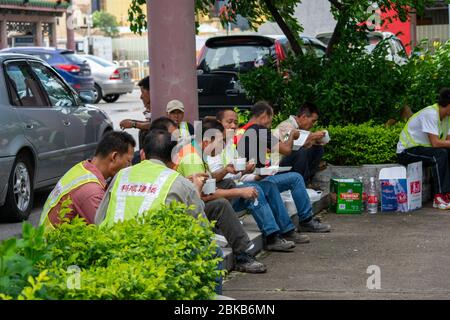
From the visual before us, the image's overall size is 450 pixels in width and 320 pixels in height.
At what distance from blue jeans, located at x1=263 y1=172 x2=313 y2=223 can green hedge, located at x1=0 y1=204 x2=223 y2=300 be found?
3.68 metres

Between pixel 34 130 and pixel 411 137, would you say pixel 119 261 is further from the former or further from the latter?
pixel 411 137

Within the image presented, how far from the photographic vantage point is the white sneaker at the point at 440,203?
11.2m

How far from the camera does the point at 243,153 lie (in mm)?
9398

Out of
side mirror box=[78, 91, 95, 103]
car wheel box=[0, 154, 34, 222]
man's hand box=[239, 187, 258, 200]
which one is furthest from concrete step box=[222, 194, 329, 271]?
side mirror box=[78, 91, 95, 103]

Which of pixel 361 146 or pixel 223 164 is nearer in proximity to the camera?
pixel 223 164

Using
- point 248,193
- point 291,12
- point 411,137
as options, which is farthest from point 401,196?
point 291,12

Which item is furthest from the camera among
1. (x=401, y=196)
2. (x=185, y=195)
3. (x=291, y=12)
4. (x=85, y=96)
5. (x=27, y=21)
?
(x=27, y=21)

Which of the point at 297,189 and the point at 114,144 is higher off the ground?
the point at 114,144

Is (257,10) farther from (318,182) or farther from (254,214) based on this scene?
(254,214)

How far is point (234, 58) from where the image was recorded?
1628cm

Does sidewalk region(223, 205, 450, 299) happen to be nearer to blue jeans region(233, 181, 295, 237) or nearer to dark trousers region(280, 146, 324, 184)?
blue jeans region(233, 181, 295, 237)

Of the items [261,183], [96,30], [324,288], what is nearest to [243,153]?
[261,183]

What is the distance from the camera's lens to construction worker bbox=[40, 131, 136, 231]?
6.81 meters

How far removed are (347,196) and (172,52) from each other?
2478mm
